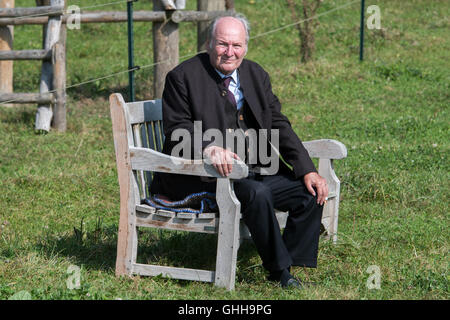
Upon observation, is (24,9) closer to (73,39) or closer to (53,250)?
(53,250)

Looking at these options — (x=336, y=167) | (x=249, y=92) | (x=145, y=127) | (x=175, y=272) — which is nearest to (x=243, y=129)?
(x=249, y=92)

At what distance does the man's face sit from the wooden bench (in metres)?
0.58

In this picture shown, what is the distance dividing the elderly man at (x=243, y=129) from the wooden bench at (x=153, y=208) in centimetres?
14

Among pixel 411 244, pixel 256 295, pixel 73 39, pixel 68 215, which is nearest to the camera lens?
pixel 256 295

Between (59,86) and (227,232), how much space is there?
4801 mm

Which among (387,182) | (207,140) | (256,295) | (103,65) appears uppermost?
(103,65)

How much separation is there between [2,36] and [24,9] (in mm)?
1029

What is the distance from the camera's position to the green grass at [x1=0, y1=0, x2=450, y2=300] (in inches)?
166

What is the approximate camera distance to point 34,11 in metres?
8.02

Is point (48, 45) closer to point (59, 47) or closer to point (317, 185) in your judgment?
point (59, 47)

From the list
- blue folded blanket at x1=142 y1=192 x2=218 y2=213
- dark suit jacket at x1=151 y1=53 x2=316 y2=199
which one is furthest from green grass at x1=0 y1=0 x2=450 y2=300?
dark suit jacket at x1=151 y1=53 x2=316 y2=199

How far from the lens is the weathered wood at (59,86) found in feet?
26.5

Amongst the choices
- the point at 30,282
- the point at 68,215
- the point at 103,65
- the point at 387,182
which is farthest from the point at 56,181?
the point at 103,65

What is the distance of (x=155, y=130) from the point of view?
186 inches
